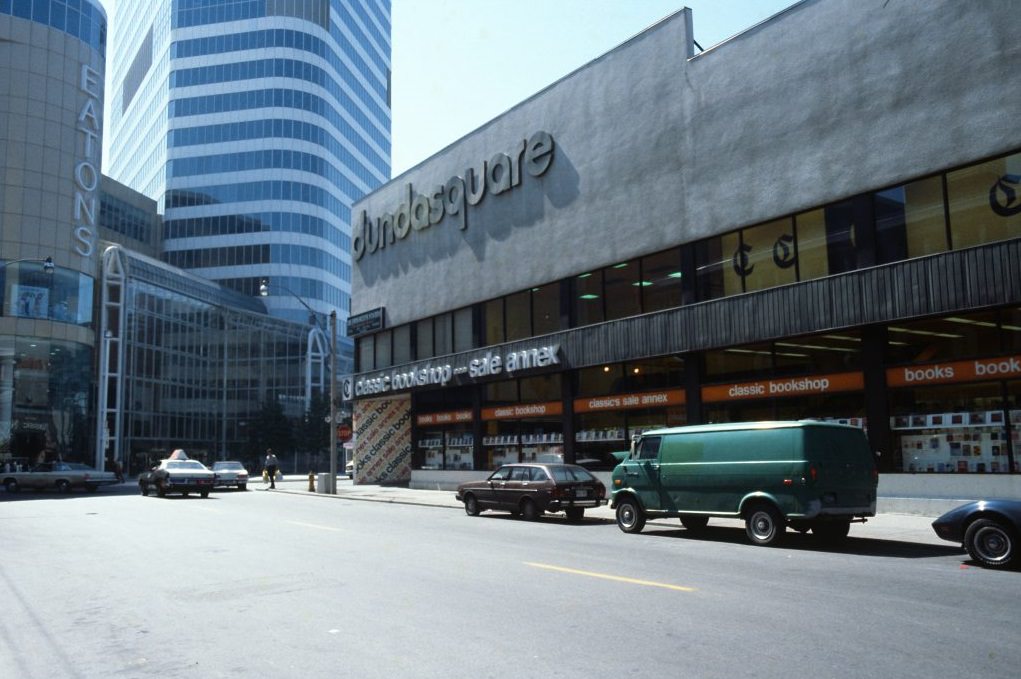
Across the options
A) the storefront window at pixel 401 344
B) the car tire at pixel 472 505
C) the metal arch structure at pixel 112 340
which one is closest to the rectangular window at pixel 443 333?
the storefront window at pixel 401 344

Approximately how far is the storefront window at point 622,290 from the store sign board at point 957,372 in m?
8.90

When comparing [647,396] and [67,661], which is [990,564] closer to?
[67,661]

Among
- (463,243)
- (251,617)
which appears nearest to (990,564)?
(251,617)

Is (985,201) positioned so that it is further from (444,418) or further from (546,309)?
(444,418)

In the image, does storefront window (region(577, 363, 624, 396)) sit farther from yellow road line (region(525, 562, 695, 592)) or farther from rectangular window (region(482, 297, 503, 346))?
yellow road line (region(525, 562, 695, 592))

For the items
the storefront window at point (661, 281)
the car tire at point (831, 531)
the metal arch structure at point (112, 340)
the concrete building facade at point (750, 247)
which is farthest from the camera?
the metal arch structure at point (112, 340)

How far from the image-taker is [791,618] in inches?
316

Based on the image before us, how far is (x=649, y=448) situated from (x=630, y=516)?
1534 mm

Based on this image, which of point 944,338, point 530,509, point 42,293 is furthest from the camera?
point 42,293

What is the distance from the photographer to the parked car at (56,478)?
127ft

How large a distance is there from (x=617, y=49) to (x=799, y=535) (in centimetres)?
1795

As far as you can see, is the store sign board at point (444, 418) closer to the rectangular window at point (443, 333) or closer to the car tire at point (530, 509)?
the rectangular window at point (443, 333)

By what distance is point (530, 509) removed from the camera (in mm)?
20766

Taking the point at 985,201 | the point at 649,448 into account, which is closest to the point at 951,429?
the point at 985,201
